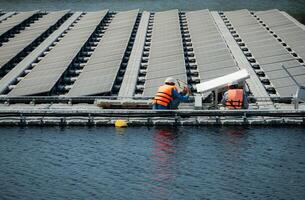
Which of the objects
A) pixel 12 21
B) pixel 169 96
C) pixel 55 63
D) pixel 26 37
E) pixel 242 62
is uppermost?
pixel 169 96

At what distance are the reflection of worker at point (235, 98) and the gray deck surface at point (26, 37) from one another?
Result: 23.8 meters

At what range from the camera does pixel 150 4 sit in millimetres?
108000

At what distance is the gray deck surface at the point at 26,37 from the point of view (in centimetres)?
5724

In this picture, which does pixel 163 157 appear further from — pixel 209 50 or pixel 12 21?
pixel 12 21

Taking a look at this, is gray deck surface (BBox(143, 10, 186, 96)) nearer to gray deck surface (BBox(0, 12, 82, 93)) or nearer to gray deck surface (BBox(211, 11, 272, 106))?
gray deck surface (BBox(211, 11, 272, 106))

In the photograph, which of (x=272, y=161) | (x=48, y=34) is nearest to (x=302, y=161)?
(x=272, y=161)

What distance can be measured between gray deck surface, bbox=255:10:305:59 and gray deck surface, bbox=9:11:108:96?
2153 cm

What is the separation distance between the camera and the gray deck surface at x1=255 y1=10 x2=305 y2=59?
184 feet

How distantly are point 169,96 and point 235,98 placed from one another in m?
4.35

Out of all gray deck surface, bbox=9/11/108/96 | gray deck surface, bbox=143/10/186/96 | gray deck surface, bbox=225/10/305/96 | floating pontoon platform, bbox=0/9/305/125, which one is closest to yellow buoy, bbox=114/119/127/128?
floating pontoon platform, bbox=0/9/305/125

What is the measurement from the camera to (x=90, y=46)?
62156 mm

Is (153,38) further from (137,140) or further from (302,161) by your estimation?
(302,161)

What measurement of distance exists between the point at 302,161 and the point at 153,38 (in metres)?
35.8

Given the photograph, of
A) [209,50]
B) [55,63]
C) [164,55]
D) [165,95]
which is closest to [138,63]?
[164,55]
